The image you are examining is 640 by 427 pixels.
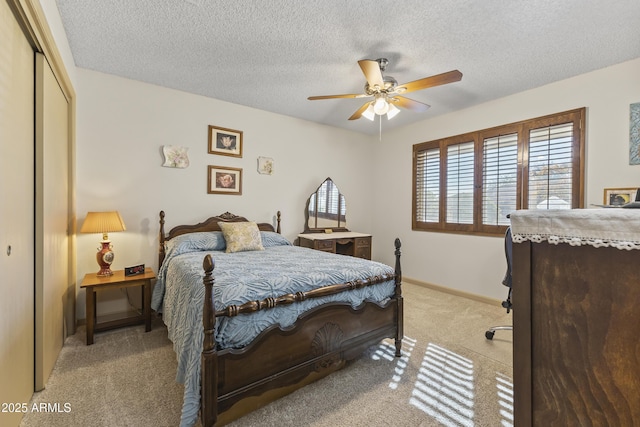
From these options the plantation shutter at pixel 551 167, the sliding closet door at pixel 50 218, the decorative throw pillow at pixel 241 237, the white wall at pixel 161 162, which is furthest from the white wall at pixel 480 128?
the sliding closet door at pixel 50 218

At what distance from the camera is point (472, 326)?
9.46ft

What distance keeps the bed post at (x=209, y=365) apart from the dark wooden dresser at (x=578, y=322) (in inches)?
50.1

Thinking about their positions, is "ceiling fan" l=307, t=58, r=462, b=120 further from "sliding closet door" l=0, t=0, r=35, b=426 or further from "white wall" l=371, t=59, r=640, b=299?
"sliding closet door" l=0, t=0, r=35, b=426

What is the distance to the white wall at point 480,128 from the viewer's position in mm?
2666

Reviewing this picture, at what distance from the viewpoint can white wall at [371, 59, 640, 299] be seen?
105 inches

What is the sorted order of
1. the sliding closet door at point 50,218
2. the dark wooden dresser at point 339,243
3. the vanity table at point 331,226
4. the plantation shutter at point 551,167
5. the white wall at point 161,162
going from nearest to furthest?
the sliding closet door at point 50,218, the white wall at point 161,162, the plantation shutter at point 551,167, the dark wooden dresser at point 339,243, the vanity table at point 331,226

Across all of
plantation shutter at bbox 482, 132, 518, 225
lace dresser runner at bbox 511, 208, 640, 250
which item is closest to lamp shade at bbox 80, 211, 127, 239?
lace dresser runner at bbox 511, 208, 640, 250

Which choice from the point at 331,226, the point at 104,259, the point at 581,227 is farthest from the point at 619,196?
the point at 104,259

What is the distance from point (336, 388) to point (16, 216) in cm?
210

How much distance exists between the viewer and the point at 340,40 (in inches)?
90.0

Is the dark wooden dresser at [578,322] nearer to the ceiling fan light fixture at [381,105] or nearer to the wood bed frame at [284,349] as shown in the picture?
the wood bed frame at [284,349]

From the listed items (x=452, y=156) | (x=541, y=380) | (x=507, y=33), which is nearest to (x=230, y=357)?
(x=541, y=380)

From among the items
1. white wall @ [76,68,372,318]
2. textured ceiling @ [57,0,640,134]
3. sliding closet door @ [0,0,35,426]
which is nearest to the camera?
sliding closet door @ [0,0,35,426]

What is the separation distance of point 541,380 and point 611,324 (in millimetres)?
237
